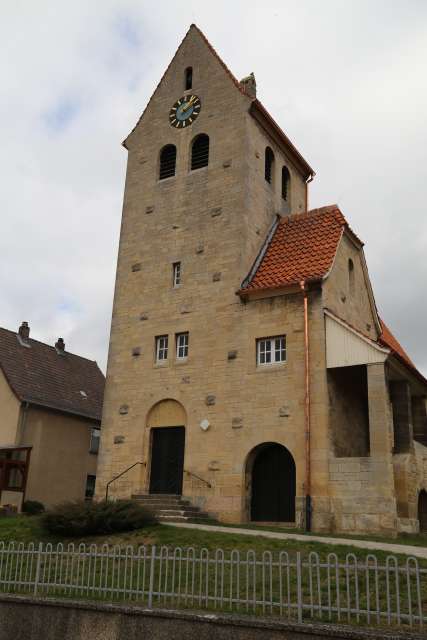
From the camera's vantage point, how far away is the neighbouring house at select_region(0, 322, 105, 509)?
30.0 metres

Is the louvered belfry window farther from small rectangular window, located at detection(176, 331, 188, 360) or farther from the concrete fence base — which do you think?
the concrete fence base

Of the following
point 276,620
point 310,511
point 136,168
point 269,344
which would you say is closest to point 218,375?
point 269,344

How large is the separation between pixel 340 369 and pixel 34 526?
10514 millimetres

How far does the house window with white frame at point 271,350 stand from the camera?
69.5ft

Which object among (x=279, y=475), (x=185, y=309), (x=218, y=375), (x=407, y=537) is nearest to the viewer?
(x=407, y=537)

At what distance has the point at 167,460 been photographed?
74.1ft

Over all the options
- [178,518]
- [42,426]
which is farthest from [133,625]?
[42,426]

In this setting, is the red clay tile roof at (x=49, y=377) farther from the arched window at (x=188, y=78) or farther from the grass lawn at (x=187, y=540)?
the arched window at (x=188, y=78)

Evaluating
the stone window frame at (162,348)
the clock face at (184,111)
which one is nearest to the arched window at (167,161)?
the clock face at (184,111)

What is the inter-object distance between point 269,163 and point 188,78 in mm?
5174

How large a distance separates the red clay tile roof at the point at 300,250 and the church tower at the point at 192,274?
64 cm

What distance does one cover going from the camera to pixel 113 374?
2466 centimetres

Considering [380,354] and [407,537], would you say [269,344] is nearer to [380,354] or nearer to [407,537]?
[380,354]

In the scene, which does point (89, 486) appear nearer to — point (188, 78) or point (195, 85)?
point (195, 85)
